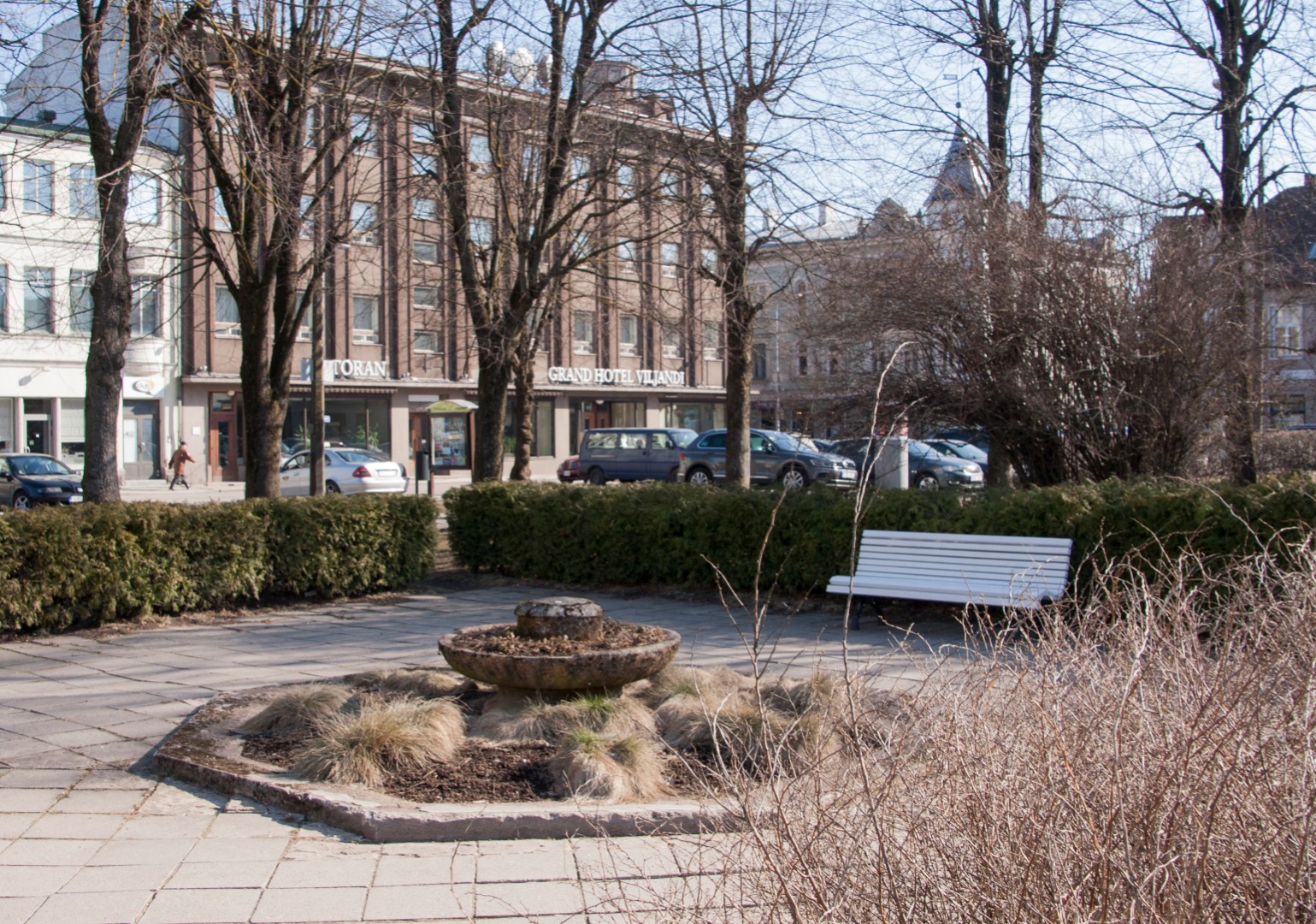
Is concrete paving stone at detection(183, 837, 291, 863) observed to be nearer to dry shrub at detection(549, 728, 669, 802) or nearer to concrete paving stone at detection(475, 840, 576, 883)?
concrete paving stone at detection(475, 840, 576, 883)

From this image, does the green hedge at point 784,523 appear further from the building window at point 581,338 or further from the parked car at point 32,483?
the building window at point 581,338

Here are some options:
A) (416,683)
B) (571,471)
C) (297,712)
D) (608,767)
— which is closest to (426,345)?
(571,471)

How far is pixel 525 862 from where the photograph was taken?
4.66 meters

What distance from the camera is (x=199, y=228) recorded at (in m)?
12.8

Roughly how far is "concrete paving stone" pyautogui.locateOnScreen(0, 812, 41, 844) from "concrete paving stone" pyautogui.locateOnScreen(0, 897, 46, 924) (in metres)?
0.75

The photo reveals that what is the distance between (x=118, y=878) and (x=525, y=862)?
1.49m

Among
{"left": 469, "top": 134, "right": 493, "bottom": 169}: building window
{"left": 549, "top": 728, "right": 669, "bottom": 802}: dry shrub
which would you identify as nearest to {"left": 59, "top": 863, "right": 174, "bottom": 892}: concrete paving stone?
{"left": 549, "top": 728, "right": 669, "bottom": 802}: dry shrub

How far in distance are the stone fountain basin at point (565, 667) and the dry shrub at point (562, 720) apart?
114 millimetres

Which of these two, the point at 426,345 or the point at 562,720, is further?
the point at 426,345

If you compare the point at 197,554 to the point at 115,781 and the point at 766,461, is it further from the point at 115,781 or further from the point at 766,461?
the point at 766,461

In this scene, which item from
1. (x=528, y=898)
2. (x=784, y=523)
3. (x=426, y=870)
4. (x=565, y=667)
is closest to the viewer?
(x=528, y=898)

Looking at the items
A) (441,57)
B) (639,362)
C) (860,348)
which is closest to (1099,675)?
(860,348)

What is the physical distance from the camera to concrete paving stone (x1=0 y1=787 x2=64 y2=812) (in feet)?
17.5

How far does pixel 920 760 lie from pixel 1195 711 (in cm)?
67
